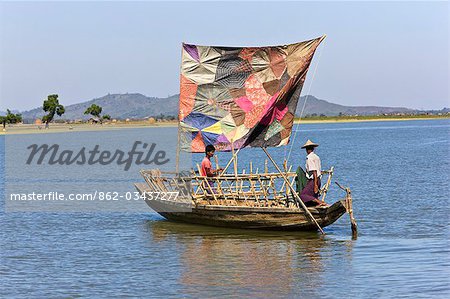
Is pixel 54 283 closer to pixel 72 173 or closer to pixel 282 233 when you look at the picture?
pixel 282 233

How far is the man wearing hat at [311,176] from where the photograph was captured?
1839 centimetres

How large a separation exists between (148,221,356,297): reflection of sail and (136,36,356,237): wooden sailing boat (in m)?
0.67

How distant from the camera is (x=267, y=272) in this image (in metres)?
15.3

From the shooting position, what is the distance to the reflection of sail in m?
14.1

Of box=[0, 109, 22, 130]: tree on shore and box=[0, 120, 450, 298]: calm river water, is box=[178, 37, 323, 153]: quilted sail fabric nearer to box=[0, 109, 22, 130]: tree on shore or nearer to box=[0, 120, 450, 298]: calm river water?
box=[0, 120, 450, 298]: calm river water

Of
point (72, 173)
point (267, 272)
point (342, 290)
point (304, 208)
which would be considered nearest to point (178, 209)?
point (304, 208)

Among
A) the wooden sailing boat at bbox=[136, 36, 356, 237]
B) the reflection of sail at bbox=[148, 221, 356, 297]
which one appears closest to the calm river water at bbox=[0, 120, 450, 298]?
the reflection of sail at bbox=[148, 221, 356, 297]

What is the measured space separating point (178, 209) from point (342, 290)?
8.03 metres

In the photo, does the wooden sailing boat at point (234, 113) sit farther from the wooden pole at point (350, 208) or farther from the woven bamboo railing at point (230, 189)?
the wooden pole at point (350, 208)

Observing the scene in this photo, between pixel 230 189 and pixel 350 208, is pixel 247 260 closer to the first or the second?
pixel 350 208

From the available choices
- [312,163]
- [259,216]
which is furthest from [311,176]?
[259,216]

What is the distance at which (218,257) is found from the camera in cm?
1688

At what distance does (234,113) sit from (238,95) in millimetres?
485

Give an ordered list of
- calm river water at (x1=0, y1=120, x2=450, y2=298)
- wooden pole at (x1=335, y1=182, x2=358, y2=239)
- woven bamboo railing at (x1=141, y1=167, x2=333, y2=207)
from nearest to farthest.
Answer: calm river water at (x1=0, y1=120, x2=450, y2=298) → wooden pole at (x1=335, y1=182, x2=358, y2=239) → woven bamboo railing at (x1=141, y1=167, x2=333, y2=207)
